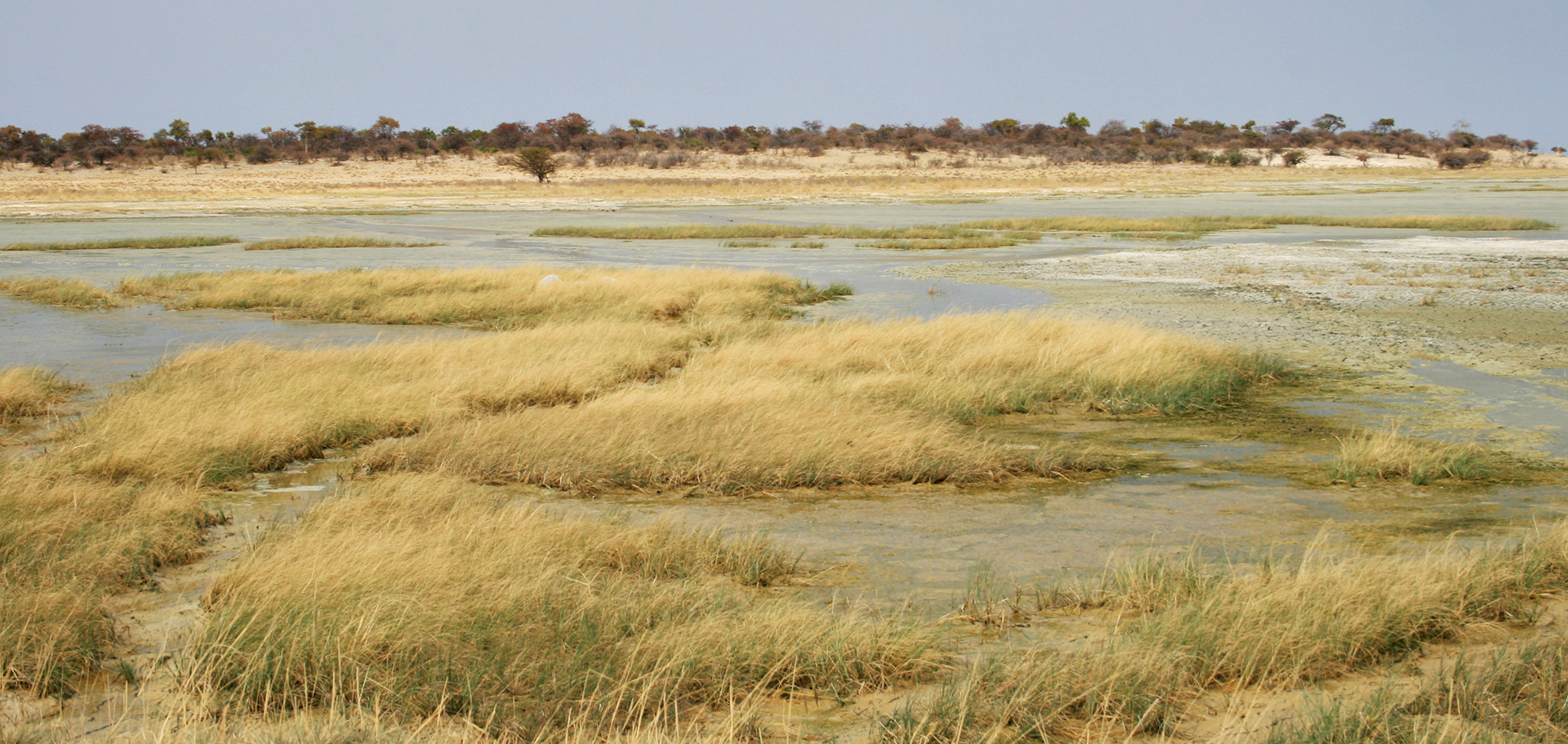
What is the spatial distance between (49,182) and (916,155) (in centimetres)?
7060

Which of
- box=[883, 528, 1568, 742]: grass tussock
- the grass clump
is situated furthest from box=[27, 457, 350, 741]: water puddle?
the grass clump

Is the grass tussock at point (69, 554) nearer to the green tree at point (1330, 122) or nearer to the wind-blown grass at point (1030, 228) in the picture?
the wind-blown grass at point (1030, 228)

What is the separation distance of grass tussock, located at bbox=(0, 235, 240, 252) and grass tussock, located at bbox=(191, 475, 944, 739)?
31.2 meters

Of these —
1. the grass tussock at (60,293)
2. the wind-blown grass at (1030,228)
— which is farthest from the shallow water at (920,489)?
the wind-blown grass at (1030,228)

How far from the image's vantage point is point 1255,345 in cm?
1505

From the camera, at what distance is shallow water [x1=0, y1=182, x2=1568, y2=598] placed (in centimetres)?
735

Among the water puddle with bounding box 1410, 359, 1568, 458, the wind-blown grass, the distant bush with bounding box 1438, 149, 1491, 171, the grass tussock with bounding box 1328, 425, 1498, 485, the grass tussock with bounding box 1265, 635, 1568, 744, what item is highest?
the distant bush with bounding box 1438, 149, 1491, 171

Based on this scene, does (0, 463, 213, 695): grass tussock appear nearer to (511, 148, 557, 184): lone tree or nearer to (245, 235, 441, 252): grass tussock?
(245, 235, 441, 252): grass tussock

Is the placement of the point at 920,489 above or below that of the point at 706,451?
below

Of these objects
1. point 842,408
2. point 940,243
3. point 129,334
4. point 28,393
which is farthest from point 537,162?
point 842,408

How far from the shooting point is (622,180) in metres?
83.4

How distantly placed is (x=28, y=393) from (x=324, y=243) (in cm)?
2337

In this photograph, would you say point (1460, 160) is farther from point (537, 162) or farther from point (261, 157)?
point (261, 157)

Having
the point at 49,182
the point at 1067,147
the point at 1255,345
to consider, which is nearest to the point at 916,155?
the point at 1067,147
